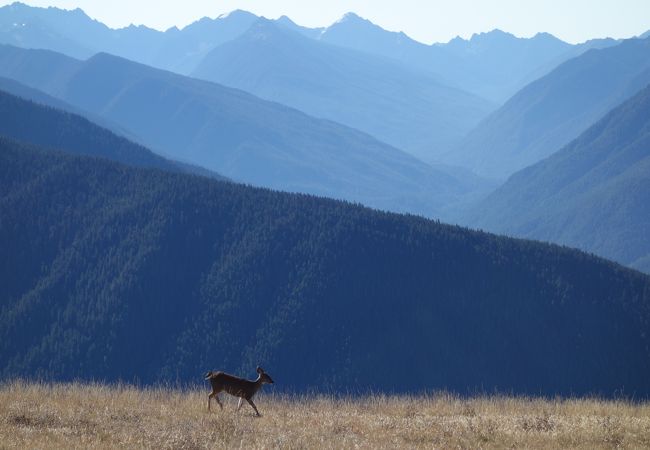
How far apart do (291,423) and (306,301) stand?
147077 mm

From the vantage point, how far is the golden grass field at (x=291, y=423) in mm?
23141

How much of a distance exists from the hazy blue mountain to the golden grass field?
123 meters

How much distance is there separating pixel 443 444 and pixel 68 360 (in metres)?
151

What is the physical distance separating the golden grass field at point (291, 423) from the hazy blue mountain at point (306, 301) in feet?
404

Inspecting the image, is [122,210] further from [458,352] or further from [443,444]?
[443,444]

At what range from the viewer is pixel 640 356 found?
172250 millimetres

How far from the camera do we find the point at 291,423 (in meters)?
26.2

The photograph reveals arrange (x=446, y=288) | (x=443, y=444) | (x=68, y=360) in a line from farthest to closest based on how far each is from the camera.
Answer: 1. (x=446, y=288)
2. (x=68, y=360)
3. (x=443, y=444)

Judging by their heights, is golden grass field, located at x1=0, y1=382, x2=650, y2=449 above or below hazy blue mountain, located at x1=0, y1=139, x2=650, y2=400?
above

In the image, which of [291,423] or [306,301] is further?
[306,301]

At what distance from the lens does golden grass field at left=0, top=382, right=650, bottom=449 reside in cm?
2314

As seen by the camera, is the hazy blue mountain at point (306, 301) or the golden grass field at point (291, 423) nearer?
the golden grass field at point (291, 423)

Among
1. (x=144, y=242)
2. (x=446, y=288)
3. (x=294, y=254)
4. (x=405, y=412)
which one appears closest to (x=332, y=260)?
(x=294, y=254)

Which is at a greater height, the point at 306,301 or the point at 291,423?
the point at 291,423
